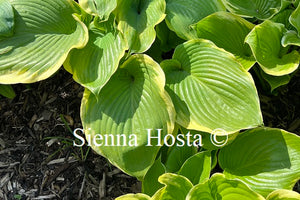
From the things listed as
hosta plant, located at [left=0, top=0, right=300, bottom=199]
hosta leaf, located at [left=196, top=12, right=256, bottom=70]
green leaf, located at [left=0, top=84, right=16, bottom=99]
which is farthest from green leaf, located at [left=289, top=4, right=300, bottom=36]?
green leaf, located at [left=0, top=84, right=16, bottom=99]

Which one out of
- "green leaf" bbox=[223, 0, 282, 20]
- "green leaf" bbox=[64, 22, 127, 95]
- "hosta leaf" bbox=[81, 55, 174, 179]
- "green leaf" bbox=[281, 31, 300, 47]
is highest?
"green leaf" bbox=[223, 0, 282, 20]

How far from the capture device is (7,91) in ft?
5.19

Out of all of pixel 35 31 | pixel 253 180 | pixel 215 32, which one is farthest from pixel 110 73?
pixel 253 180

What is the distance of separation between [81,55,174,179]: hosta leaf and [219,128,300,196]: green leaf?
11.0 inches

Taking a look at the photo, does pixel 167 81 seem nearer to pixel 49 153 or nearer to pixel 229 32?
pixel 229 32

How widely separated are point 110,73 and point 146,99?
0.15 meters

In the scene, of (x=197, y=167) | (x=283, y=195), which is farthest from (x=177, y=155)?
(x=283, y=195)

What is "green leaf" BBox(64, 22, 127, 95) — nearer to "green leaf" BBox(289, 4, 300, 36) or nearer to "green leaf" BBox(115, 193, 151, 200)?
"green leaf" BBox(115, 193, 151, 200)

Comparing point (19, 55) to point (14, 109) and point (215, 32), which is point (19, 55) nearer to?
point (14, 109)

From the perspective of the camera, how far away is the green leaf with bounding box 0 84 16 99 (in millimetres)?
1570

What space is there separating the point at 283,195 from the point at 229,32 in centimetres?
60

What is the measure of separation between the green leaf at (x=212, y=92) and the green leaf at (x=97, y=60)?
0.18 m

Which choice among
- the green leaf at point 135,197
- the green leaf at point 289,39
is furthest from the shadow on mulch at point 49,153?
the green leaf at point 289,39

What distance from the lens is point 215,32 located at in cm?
140
